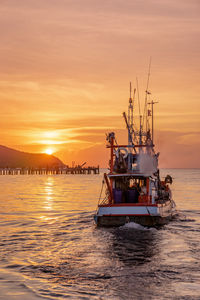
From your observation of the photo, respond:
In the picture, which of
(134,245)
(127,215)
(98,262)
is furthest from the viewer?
(127,215)

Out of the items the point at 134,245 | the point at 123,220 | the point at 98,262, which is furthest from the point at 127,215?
the point at 98,262

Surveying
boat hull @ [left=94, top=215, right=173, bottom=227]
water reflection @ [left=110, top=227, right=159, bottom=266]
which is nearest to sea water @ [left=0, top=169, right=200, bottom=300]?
water reflection @ [left=110, top=227, right=159, bottom=266]

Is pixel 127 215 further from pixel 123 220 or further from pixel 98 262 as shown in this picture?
pixel 98 262

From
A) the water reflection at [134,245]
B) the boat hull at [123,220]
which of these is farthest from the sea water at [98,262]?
the boat hull at [123,220]

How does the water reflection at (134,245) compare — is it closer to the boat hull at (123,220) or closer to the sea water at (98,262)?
the sea water at (98,262)

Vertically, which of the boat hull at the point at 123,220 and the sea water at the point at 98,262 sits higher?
the boat hull at the point at 123,220

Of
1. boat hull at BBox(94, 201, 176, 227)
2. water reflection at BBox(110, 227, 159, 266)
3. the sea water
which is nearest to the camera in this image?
the sea water

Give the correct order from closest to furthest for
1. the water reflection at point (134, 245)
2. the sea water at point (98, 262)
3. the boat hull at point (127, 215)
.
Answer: the sea water at point (98, 262), the water reflection at point (134, 245), the boat hull at point (127, 215)

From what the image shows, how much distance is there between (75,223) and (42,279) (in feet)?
51.9

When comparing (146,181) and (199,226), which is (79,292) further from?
(199,226)

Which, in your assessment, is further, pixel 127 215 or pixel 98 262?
pixel 127 215

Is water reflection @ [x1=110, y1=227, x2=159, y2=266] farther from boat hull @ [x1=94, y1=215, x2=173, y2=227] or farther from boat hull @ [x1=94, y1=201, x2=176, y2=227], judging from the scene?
boat hull @ [x1=94, y1=201, x2=176, y2=227]

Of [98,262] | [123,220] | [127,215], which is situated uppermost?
[127,215]

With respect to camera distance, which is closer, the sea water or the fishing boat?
the sea water
